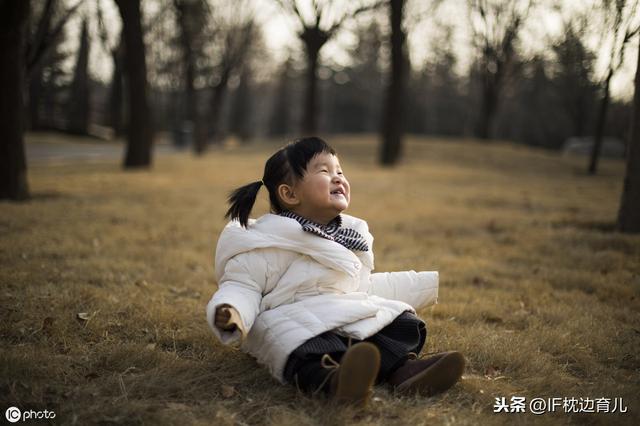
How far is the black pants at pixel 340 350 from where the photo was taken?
225 centimetres

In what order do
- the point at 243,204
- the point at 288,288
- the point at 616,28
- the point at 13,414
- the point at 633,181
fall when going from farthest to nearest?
1. the point at 616,28
2. the point at 633,181
3. the point at 243,204
4. the point at 288,288
5. the point at 13,414

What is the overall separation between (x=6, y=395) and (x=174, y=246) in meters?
3.38

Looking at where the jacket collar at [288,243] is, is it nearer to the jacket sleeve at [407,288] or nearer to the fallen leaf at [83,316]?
the jacket sleeve at [407,288]

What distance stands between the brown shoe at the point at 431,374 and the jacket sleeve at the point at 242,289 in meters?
0.75

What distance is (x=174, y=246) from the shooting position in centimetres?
553

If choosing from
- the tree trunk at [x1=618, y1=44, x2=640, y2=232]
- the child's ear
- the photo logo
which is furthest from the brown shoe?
the tree trunk at [x1=618, y1=44, x2=640, y2=232]

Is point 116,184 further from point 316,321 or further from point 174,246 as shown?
point 316,321

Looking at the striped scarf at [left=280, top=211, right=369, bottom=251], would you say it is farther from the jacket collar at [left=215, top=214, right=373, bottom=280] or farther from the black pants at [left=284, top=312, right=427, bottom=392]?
the black pants at [left=284, top=312, right=427, bottom=392]

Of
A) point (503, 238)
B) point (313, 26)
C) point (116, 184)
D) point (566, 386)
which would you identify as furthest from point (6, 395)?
point (313, 26)

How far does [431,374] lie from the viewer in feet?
7.70

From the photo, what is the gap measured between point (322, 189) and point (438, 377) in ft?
3.37

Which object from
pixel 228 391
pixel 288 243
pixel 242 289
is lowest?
pixel 228 391

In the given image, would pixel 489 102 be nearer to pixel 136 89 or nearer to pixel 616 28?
pixel 616 28

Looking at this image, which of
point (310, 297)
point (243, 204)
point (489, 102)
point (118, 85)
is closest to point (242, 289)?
point (310, 297)
